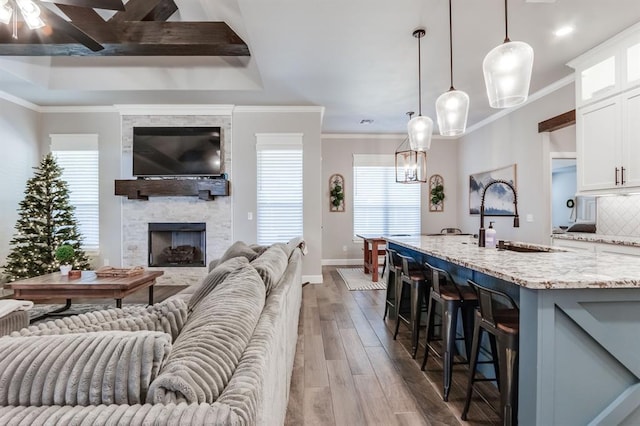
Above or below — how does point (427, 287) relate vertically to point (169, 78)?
below

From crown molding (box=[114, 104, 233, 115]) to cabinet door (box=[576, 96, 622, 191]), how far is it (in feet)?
15.7

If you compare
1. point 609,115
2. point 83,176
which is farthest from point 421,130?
point 83,176

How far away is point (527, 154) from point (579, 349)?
434 centimetres

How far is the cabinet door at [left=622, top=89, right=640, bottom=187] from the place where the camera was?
3113 mm

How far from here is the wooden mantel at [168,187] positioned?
515 cm

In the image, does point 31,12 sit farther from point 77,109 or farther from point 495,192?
Answer: point 495,192

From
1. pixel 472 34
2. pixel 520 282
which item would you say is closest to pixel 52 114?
pixel 472 34

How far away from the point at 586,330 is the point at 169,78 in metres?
5.21

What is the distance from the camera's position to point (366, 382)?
2340 millimetres

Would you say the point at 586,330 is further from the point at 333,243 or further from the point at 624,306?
the point at 333,243

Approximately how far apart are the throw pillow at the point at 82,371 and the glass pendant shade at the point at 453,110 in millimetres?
2633

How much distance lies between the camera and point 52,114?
5461mm

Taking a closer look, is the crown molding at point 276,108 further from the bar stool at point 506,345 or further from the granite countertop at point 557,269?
the bar stool at point 506,345

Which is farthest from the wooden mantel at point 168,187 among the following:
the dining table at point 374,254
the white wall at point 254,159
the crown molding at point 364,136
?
the crown molding at point 364,136
